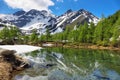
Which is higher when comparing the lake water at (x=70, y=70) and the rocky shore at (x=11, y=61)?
the rocky shore at (x=11, y=61)

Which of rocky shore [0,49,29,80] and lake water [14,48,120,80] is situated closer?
lake water [14,48,120,80]

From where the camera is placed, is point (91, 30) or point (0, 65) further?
Answer: point (91, 30)

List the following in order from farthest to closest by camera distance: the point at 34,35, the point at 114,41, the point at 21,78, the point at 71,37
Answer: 1. the point at 34,35
2. the point at 71,37
3. the point at 114,41
4. the point at 21,78

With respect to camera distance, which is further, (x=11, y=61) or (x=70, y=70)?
(x=70, y=70)

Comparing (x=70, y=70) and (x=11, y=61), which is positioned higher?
(x=11, y=61)

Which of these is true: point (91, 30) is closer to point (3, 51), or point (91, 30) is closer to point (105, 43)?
point (105, 43)

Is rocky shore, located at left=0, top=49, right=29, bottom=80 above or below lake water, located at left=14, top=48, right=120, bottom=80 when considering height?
above

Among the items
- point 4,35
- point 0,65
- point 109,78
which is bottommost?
point 109,78

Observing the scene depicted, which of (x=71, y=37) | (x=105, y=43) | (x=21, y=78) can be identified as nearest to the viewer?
(x=21, y=78)

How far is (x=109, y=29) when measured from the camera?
418 ft

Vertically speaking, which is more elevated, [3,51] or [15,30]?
[15,30]

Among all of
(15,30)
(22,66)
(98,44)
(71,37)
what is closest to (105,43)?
(98,44)

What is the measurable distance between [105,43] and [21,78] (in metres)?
91.7

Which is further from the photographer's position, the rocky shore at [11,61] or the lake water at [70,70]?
the rocky shore at [11,61]
